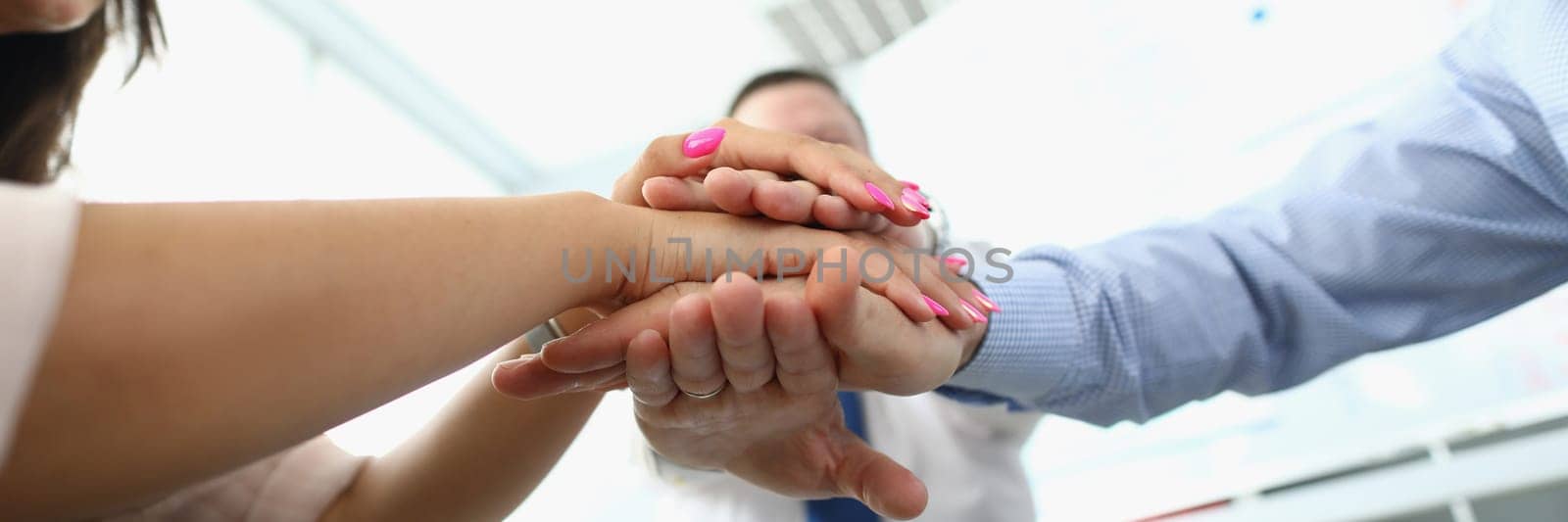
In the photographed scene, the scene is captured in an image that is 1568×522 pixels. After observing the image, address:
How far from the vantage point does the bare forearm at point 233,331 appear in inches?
11.7

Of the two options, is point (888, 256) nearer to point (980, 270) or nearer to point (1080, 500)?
point (980, 270)

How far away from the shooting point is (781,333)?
0.47m

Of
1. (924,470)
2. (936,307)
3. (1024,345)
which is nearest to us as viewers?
(936,307)

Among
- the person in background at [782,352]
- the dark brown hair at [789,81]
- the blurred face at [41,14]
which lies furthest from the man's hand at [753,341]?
the dark brown hair at [789,81]

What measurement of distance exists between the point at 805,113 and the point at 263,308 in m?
0.89

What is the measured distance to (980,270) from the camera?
34.9 inches

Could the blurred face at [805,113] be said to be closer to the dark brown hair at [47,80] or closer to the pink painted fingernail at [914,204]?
the pink painted fingernail at [914,204]

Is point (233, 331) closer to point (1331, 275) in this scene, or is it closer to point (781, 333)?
point (781, 333)

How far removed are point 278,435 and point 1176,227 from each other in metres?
0.78

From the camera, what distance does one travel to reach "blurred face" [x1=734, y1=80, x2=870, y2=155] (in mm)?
1146

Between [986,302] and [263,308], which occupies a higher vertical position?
→ [263,308]

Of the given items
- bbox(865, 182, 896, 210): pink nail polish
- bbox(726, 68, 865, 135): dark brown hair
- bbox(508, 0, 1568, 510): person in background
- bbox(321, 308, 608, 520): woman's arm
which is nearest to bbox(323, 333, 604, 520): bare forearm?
bbox(321, 308, 608, 520): woman's arm

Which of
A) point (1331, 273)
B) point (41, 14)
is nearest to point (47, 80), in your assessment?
point (41, 14)

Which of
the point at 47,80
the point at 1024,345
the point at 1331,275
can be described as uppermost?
the point at 47,80
